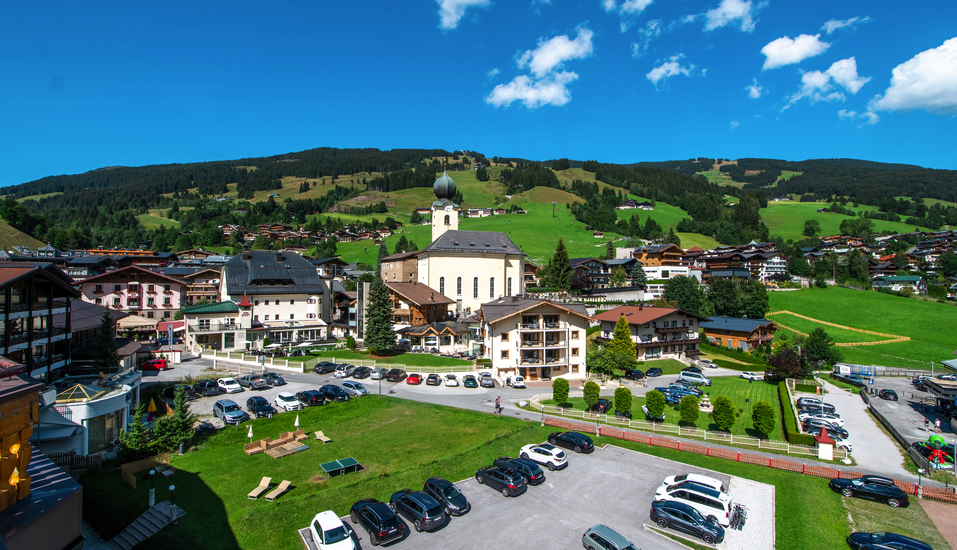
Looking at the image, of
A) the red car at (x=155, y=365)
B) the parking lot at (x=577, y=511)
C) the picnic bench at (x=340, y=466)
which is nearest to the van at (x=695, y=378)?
the parking lot at (x=577, y=511)

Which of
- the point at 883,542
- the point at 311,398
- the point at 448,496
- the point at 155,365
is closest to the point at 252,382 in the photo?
the point at 311,398

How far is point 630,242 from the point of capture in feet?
442

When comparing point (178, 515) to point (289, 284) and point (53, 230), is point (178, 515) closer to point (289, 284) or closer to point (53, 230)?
point (289, 284)

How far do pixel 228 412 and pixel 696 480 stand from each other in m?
28.5

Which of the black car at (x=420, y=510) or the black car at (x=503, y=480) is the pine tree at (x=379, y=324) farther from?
the black car at (x=420, y=510)

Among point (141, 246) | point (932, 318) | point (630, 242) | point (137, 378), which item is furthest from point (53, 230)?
point (932, 318)

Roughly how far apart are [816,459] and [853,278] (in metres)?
99.9

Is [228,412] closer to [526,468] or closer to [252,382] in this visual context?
[252,382]

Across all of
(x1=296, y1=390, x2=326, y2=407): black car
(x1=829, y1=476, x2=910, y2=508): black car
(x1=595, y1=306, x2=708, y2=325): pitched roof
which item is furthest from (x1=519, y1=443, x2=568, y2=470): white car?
(x1=595, y1=306, x2=708, y2=325): pitched roof

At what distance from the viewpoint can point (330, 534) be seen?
16.7m

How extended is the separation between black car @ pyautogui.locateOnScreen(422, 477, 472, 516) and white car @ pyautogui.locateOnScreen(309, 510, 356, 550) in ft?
15.2

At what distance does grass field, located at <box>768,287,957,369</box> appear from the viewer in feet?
211

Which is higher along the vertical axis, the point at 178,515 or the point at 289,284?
the point at 289,284

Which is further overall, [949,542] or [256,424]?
[256,424]
